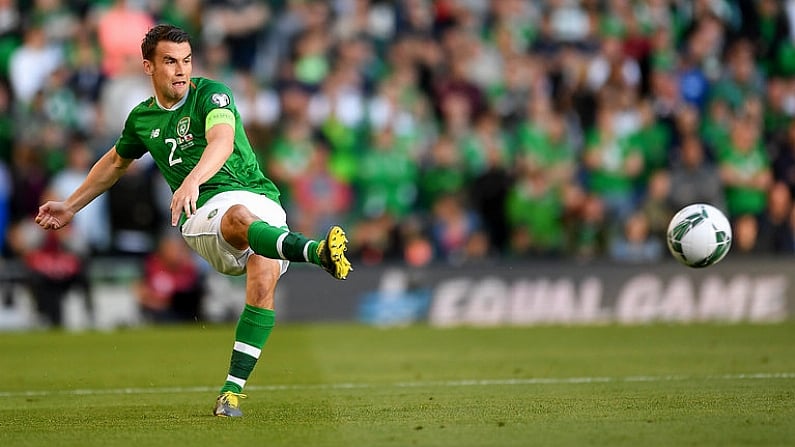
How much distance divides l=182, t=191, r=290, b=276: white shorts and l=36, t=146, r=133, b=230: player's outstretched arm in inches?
35.0

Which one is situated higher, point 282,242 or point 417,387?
point 282,242

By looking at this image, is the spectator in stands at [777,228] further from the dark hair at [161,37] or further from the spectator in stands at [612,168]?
the dark hair at [161,37]

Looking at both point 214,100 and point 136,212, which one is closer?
point 214,100

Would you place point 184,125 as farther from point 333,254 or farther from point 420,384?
point 420,384

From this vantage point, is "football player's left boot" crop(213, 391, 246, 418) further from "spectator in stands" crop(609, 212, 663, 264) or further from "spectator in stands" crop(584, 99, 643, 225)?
"spectator in stands" crop(584, 99, 643, 225)

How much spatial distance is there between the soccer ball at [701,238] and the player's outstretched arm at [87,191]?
13.2ft

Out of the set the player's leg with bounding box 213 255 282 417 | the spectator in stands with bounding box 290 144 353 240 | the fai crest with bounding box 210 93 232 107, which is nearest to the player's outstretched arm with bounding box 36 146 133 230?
the fai crest with bounding box 210 93 232 107

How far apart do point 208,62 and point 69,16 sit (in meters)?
2.11

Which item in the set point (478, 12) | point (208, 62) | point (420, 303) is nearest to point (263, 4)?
point (208, 62)

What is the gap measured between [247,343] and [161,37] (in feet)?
6.29

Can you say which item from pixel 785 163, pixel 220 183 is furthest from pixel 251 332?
pixel 785 163

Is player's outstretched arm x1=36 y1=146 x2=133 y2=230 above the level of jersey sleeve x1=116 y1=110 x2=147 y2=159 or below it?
below

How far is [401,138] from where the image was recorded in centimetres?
1748

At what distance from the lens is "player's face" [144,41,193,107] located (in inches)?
315
